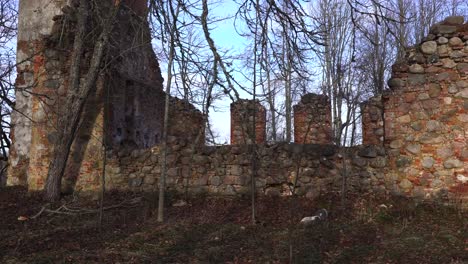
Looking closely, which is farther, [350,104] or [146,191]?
[146,191]

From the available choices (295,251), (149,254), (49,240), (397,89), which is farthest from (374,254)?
(49,240)

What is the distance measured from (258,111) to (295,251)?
25.2ft

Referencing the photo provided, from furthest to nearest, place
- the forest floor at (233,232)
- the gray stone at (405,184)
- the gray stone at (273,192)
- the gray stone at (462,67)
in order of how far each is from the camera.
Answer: the gray stone at (273,192)
the gray stone at (405,184)
the gray stone at (462,67)
the forest floor at (233,232)

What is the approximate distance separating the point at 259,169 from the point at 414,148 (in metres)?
2.80

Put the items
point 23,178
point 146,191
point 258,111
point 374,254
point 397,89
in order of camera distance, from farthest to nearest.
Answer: point 258,111
point 23,178
point 146,191
point 397,89
point 374,254

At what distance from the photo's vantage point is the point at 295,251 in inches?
218

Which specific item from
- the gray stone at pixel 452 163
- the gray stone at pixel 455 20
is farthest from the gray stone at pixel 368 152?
the gray stone at pixel 455 20

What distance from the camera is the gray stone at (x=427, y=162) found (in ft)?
24.5

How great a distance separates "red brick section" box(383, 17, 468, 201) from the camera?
7.34m

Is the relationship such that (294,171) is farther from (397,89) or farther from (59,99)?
(59,99)

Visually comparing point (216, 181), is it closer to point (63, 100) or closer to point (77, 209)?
point (77, 209)

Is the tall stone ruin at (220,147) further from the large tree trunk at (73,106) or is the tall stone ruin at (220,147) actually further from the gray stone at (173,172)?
the large tree trunk at (73,106)

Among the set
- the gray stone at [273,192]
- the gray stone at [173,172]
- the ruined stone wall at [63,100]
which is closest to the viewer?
the gray stone at [273,192]

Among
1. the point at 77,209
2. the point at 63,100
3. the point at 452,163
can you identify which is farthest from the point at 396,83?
the point at 63,100
